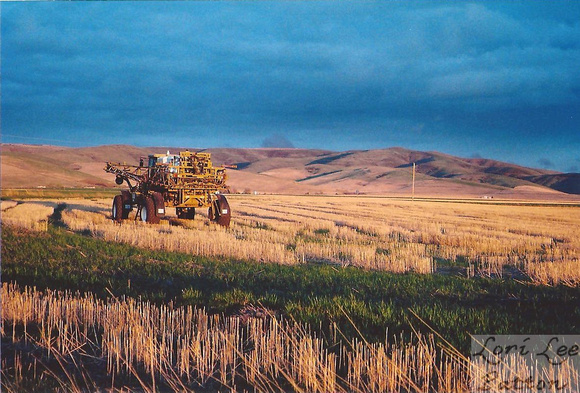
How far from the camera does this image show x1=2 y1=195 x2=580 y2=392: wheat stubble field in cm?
523

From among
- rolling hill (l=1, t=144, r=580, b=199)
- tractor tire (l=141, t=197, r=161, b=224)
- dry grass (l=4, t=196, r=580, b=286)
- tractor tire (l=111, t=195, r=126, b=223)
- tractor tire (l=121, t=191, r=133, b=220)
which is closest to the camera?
dry grass (l=4, t=196, r=580, b=286)

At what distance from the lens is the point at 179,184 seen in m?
19.1

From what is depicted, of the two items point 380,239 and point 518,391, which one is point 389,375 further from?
point 380,239

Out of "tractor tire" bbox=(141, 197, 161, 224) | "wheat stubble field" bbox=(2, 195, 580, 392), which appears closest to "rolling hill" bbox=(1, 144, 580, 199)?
"tractor tire" bbox=(141, 197, 161, 224)

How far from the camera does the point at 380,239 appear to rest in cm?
1664

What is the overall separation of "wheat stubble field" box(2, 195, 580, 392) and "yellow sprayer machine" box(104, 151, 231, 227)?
4.11 meters

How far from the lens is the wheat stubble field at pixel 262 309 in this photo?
17.2 feet

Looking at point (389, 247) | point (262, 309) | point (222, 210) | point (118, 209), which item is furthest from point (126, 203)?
point (262, 309)

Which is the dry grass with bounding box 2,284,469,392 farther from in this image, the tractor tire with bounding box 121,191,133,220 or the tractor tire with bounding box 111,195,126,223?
the tractor tire with bounding box 121,191,133,220

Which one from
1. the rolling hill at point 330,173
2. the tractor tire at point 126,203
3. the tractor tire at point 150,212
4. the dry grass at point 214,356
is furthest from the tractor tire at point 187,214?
the rolling hill at point 330,173

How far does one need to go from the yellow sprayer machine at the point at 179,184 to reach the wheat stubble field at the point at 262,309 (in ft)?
13.5

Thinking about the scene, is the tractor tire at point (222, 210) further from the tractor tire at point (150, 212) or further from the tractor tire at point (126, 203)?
the tractor tire at point (126, 203)

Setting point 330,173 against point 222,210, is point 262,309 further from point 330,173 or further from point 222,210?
point 330,173

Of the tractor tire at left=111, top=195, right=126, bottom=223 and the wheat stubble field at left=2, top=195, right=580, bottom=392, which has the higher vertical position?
the tractor tire at left=111, top=195, right=126, bottom=223
